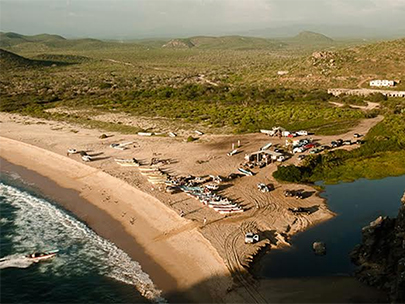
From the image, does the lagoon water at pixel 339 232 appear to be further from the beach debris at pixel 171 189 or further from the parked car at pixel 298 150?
the beach debris at pixel 171 189

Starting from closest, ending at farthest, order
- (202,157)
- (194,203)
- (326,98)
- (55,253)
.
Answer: (55,253) → (194,203) → (202,157) → (326,98)

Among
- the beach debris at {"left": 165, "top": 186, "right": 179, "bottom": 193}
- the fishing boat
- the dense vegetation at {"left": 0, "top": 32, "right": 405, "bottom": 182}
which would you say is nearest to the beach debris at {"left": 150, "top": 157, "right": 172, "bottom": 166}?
the beach debris at {"left": 165, "top": 186, "right": 179, "bottom": 193}

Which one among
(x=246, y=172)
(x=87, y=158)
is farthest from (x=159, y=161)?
(x=246, y=172)

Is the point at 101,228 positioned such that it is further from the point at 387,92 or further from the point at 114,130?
the point at 387,92

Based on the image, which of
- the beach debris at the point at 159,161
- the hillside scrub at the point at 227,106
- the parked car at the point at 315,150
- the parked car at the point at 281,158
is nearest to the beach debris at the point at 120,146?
the beach debris at the point at 159,161

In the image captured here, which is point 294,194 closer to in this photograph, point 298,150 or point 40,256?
point 298,150

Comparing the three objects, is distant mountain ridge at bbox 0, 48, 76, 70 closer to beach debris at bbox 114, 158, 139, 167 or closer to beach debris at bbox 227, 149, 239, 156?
beach debris at bbox 114, 158, 139, 167

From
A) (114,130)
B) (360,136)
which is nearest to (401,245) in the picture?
(360,136)
